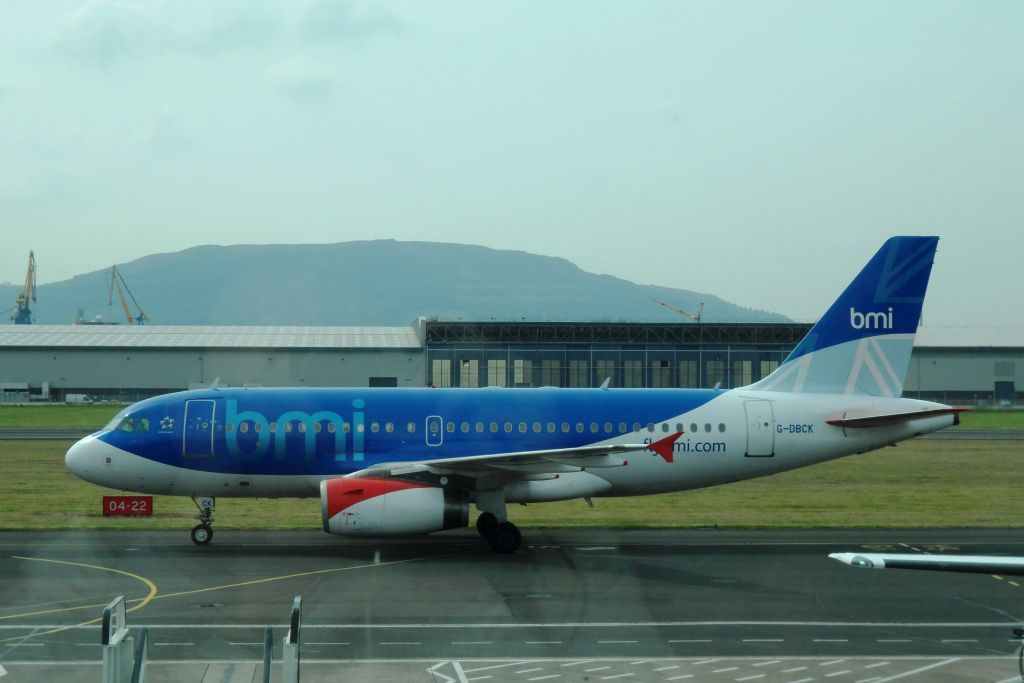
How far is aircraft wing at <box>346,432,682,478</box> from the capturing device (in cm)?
2567

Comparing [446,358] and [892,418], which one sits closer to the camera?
[892,418]

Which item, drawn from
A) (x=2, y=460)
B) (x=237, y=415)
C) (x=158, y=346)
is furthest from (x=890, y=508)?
(x=158, y=346)

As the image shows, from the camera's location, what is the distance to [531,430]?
29625 mm

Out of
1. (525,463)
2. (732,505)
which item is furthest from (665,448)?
(732,505)

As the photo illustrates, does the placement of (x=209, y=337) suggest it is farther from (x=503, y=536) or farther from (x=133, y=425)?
(x=503, y=536)

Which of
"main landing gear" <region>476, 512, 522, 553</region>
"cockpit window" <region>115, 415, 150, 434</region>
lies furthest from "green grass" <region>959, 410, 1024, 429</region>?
"cockpit window" <region>115, 415, 150, 434</region>

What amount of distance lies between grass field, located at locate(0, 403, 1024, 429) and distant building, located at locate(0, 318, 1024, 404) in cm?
155

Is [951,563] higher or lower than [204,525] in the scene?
higher

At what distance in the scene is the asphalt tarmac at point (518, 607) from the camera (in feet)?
54.3

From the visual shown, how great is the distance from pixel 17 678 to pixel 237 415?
1356cm

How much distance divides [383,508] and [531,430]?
5.43 meters

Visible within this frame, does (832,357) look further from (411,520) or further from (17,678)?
(17,678)

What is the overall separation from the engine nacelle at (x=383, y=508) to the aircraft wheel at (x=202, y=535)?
13.2ft

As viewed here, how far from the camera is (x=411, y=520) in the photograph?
85.4 feet
